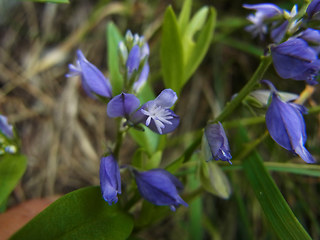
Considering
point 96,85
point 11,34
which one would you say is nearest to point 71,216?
point 96,85

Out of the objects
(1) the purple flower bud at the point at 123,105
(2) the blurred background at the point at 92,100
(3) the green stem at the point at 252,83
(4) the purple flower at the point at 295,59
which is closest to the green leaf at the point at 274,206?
(3) the green stem at the point at 252,83

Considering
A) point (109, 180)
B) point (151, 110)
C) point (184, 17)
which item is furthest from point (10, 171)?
point (184, 17)

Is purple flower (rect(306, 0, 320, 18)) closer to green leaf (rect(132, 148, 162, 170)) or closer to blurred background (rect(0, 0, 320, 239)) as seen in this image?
green leaf (rect(132, 148, 162, 170))


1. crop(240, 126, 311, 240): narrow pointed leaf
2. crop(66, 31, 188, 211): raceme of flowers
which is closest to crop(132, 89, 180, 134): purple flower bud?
crop(66, 31, 188, 211): raceme of flowers

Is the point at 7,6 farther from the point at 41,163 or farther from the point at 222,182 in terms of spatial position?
the point at 222,182

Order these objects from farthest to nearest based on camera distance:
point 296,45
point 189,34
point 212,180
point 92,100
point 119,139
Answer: point 92,100 < point 189,34 < point 212,180 < point 119,139 < point 296,45

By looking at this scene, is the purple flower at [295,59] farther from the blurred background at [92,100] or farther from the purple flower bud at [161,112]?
the blurred background at [92,100]

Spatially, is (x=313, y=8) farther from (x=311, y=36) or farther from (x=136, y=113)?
(x=136, y=113)

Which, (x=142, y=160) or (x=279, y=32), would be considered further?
(x=142, y=160)
